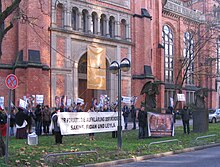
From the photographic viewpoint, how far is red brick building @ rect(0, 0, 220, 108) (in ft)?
91.4

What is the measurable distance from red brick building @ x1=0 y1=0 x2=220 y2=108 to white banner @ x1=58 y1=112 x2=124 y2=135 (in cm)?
1020

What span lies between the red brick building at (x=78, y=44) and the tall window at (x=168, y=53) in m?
5.43

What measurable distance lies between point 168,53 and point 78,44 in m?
19.3

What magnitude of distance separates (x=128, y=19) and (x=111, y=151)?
24.7m

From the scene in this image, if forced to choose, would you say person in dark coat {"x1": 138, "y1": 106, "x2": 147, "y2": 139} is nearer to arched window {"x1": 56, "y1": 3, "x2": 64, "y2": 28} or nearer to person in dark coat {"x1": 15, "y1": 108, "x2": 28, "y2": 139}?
person in dark coat {"x1": 15, "y1": 108, "x2": 28, "y2": 139}

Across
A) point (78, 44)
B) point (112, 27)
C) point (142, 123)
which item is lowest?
point (142, 123)

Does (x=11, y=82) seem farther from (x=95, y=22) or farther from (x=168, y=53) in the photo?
(x=168, y=53)

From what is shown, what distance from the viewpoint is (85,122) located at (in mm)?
17484

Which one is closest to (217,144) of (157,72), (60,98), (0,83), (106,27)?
(60,98)

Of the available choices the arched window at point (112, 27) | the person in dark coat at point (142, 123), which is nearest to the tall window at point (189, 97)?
the arched window at point (112, 27)

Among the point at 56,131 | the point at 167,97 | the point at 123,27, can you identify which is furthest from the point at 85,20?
the point at 56,131

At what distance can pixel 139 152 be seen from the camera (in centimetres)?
1360

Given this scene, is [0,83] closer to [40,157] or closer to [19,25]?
[19,25]

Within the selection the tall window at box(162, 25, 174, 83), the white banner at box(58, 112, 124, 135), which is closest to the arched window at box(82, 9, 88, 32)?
the white banner at box(58, 112, 124, 135)
